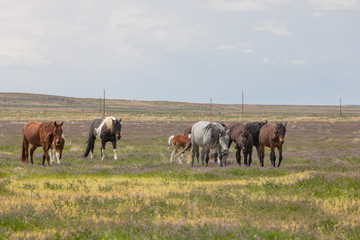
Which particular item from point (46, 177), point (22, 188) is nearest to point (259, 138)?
point (46, 177)

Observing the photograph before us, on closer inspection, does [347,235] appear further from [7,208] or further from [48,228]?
[7,208]

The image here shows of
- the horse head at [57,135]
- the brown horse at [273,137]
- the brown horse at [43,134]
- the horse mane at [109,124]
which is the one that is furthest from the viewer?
the horse mane at [109,124]

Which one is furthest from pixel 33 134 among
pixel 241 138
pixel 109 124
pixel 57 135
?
pixel 241 138

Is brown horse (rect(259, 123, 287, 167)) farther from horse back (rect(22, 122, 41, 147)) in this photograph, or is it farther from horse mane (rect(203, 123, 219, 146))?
horse back (rect(22, 122, 41, 147))

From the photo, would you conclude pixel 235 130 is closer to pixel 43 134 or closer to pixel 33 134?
pixel 43 134

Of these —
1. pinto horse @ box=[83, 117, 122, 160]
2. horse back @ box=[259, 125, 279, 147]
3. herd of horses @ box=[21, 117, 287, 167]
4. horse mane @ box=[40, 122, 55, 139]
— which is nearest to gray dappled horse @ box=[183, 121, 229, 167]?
herd of horses @ box=[21, 117, 287, 167]

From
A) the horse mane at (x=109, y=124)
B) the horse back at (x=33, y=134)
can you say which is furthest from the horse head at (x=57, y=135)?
the horse mane at (x=109, y=124)

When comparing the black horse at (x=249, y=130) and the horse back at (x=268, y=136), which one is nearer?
the horse back at (x=268, y=136)

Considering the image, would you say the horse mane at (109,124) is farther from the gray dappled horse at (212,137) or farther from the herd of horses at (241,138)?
the gray dappled horse at (212,137)

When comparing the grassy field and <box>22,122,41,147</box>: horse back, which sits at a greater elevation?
<box>22,122,41,147</box>: horse back

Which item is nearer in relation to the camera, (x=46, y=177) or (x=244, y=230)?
(x=244, y=230)

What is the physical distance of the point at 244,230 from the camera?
287 inches

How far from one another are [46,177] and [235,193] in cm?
825

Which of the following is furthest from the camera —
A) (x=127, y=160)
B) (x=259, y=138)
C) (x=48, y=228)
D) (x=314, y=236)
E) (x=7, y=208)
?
(x=127, y=160)
